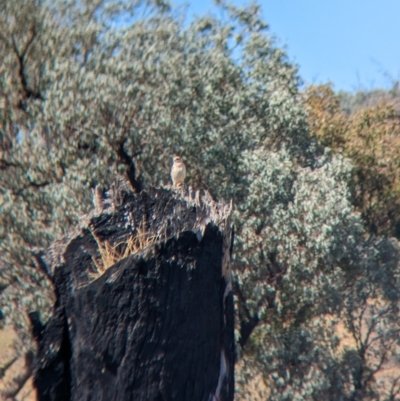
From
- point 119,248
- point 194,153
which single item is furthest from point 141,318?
point 194,153

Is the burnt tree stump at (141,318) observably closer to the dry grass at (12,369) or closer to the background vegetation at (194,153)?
the background vegetation at (194,153)

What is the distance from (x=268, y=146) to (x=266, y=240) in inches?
67.9

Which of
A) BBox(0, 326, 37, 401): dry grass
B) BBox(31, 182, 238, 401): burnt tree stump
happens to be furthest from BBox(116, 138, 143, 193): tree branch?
BBox(31, 182, 238, 401): burnt tree stump

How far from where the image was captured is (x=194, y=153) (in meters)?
12.4

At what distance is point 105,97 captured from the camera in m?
12.1

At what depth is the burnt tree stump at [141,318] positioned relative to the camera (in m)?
5.43

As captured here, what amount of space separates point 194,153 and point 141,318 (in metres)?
7.09

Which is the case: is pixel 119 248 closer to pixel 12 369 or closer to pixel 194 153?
pixel 194 153

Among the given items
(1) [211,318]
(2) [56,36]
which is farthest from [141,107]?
A: (1) [211,318]

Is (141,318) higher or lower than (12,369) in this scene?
lower

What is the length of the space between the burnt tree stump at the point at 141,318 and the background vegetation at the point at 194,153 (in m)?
5.69

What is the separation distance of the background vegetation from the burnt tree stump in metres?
5.69

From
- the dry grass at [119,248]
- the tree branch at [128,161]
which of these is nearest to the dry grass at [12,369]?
the tree branch at [128,161]

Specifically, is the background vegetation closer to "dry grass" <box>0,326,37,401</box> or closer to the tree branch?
the tree branch
